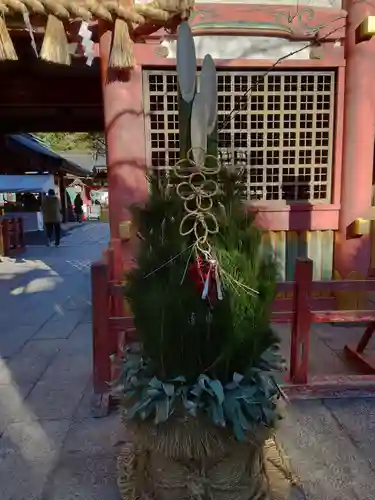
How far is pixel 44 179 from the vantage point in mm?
18656

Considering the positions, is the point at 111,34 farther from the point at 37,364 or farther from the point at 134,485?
the point at 134,485

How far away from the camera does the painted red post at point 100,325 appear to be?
3.03 metres

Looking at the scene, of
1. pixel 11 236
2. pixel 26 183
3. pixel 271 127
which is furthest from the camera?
pixel 26 183

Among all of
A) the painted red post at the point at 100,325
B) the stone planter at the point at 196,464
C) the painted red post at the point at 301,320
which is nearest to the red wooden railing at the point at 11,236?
the painted red post at the point at 100,325

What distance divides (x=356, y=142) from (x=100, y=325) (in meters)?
3.63

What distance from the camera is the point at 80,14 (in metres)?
4.09

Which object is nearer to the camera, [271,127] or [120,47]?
[120,47]

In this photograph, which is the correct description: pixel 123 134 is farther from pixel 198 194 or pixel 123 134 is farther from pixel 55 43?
pixel 198 194

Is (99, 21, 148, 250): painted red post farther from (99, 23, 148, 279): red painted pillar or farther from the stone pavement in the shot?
the stone pavement

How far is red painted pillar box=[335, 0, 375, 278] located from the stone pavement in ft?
3.11

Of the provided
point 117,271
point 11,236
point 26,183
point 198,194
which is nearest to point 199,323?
point 198,194

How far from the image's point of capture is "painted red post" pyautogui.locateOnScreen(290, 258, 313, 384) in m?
3.02

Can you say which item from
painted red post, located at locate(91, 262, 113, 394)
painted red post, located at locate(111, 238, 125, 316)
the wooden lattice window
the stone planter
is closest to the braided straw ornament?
the wooden lattice window

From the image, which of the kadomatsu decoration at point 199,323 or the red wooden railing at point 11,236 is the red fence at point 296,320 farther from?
the red wooden railing at point 11,236
